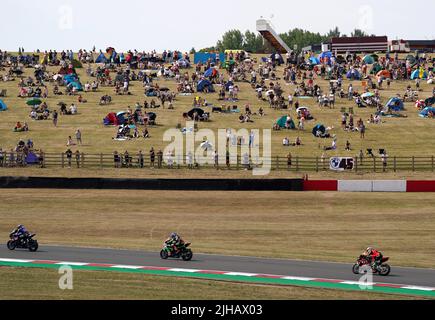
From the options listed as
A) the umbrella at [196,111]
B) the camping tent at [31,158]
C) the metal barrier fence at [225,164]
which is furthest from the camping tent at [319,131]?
the camping tent at [31,158]

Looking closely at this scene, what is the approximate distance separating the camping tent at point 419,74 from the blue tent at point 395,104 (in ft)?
32.5

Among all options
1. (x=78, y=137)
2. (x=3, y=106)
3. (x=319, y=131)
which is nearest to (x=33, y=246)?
(x=78, y=137)

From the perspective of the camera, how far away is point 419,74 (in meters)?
80.7

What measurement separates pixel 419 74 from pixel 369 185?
110 feet

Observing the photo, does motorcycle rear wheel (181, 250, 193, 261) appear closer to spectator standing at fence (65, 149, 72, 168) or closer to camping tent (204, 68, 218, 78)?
spectator standing at fence (65, 149, 72, 168)

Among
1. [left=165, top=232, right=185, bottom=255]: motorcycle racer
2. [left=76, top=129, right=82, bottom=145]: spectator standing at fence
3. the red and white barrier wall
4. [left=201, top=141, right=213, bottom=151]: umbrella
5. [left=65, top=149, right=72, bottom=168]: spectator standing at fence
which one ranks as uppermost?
[left=76, top=129, right=82, bottom=145]: spectator standing at fence

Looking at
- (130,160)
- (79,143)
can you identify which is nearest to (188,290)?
(130,160)

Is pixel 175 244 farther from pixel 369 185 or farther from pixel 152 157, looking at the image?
pixel 152 157

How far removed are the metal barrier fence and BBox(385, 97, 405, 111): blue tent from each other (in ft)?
46.7

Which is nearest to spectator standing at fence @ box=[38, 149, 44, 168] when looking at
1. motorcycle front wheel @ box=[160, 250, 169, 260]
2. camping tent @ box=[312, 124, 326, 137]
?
camping tent @ box=[312, 124, 326, 137]

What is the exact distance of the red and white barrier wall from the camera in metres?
49.6
